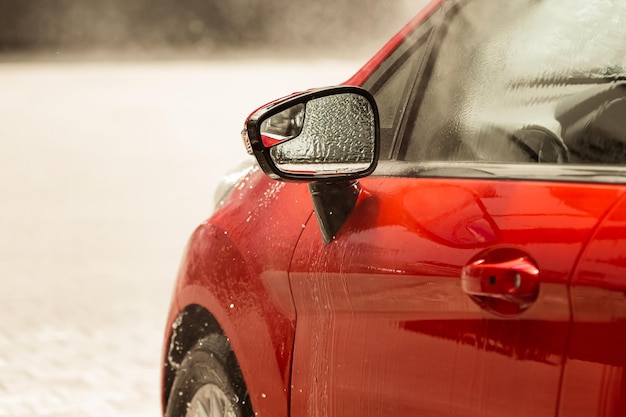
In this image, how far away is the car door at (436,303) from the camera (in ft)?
7.47

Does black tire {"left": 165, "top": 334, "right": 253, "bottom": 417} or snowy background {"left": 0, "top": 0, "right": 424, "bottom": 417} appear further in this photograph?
snowy background {"left": 0, "top": 0, "right": 424, "bottom": 417}

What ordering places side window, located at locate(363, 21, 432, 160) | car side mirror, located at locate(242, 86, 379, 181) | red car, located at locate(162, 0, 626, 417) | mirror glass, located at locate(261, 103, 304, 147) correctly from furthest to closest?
side window, located at locate(363, 21, 432, 160) → mirror glass, located at locate(261, 103, 304, 147) → car side mirror, located at locate(242, 86, 379, 181) → red car, located at locate(162, 0, 626, 417)

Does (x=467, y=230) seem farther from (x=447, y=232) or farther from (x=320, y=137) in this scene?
(x=320, y=137)

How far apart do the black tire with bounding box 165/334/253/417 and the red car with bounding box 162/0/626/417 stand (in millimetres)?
14

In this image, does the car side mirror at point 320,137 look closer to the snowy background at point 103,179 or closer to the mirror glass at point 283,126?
the mirror glass at point 283,126

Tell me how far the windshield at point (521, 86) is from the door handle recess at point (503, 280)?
0.28 m

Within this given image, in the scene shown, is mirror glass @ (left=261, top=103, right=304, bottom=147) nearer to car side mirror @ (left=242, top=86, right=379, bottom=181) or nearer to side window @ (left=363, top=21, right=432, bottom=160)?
car side mirror @ (left=242, top=86, right=379, bottom=181)

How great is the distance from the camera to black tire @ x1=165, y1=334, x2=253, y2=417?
12.0 feet

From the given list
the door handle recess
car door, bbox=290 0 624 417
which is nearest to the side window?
car door, bbox=290 0 624 417

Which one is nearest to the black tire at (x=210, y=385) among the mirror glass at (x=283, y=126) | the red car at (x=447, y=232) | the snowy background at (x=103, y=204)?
the red car at (x=447, y=232)

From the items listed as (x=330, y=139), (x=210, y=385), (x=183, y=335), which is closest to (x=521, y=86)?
(x=330, y=139)

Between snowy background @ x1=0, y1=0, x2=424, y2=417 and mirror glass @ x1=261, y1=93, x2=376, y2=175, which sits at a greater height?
snowy background @ x1=0, y1=0, x2=424, y2=417

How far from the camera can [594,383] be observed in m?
2.15

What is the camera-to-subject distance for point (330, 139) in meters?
2.94
